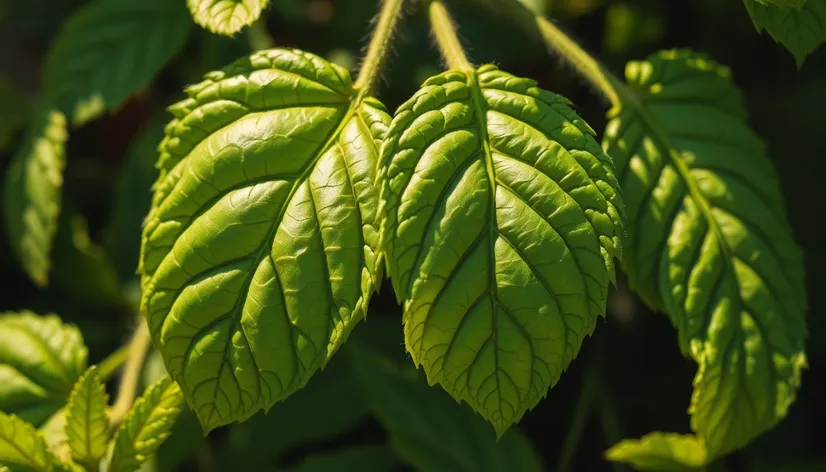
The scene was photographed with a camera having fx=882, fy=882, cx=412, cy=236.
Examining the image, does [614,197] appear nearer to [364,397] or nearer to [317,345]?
[317,345]

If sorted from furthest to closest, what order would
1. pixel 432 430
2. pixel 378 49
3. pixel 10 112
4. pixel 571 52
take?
pixel 10 112, pixel 432 430, pixel 571 52, pixel 378 49

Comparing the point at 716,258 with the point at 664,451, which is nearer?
the point at 716,258

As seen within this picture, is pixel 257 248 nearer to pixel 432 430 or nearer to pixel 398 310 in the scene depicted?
pixel 432 430

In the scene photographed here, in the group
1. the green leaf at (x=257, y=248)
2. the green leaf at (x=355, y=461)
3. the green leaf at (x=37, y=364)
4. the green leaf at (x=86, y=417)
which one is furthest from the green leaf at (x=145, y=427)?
the green leaf at (x=355, y=461)

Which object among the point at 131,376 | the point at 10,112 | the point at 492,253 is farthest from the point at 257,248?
the point at 10,112

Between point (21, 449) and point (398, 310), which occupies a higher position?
point (21, 449)

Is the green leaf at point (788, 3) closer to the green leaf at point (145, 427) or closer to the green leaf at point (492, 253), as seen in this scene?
the green leaf at point (492, 253)

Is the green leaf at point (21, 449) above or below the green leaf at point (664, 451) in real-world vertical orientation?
above

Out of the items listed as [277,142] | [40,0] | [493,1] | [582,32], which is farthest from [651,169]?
[40,0]
